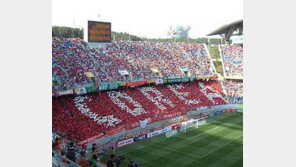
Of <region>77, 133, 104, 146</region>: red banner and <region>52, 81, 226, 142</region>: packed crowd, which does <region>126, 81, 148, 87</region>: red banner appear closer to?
<region>52, 81, 226, 142</region>: packed crowd

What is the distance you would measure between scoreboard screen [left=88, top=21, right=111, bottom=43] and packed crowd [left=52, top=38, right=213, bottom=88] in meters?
1.54

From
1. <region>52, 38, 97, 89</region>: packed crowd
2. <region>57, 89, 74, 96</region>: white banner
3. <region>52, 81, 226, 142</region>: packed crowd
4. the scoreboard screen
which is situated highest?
the scoreboard screen

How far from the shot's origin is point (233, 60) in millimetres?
58219

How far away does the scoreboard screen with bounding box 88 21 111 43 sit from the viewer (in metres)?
43.5

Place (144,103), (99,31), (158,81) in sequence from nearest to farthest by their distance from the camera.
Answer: (144,103) < (99,31) < (158,81)

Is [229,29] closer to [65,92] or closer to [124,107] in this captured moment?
[124,107]

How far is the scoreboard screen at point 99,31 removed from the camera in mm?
43500

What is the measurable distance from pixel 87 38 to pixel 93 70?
21.5ft

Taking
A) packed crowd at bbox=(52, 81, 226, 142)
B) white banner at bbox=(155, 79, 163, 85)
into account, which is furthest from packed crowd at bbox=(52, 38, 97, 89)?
white banner at bbox=(155, 79, 163, 85)

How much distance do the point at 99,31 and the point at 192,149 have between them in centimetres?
2533

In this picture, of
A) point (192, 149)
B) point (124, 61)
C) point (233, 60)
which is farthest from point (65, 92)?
point (233, 60)

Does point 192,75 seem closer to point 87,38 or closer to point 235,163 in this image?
point 87,38

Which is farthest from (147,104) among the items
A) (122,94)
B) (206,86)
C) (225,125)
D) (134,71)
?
(206,86)

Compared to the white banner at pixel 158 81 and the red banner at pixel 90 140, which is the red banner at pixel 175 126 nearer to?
the red banner at pixel 90 140
